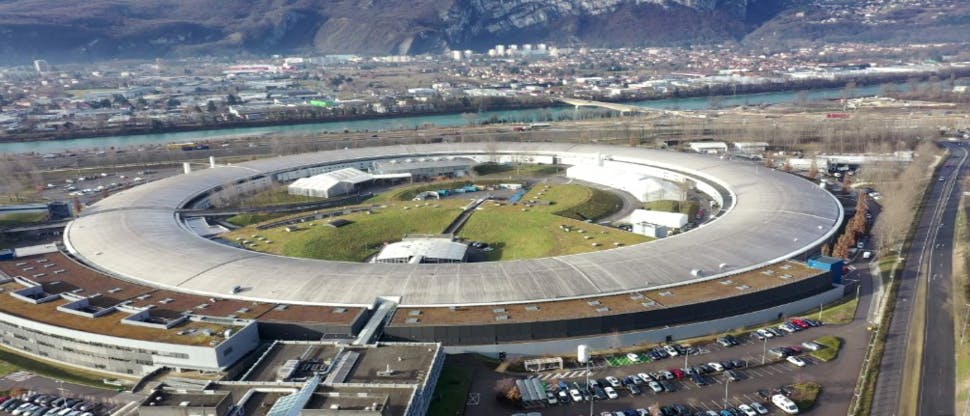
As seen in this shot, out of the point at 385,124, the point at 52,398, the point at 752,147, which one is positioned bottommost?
the point at 52,398

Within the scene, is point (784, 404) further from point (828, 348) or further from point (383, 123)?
point (383, 123)

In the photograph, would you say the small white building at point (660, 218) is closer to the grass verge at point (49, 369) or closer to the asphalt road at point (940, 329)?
the asphalt road at point (940, 329)

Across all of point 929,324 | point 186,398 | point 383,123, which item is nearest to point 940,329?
point 929,324

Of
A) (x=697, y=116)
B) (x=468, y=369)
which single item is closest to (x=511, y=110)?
(x=697, y=116)

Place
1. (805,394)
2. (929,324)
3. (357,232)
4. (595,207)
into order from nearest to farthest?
1. (805,394)
2. (929,324)
3. (357,232)
4. (595,207)

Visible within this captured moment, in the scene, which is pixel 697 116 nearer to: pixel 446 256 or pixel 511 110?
pixel 511 110

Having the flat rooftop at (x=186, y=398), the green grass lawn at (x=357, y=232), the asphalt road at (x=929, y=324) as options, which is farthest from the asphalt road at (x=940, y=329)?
the green grass lawn at (x=357, y=232)

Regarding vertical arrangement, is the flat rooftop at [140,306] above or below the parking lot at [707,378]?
above
